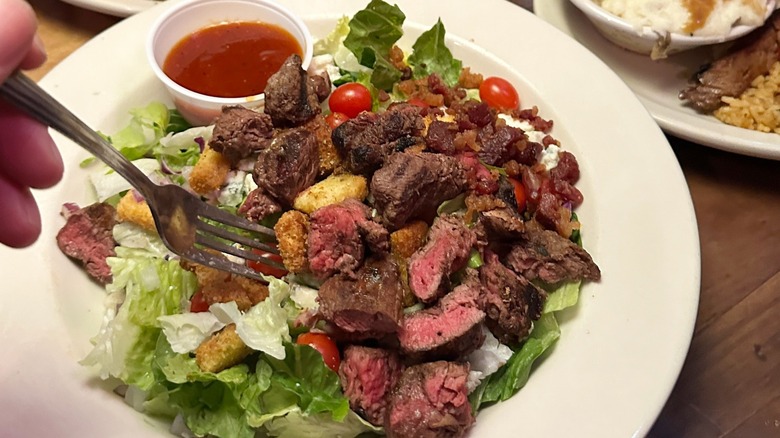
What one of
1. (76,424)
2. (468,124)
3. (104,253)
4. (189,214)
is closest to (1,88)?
(189,214)

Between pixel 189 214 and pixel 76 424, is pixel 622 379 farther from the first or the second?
pixel 76 424

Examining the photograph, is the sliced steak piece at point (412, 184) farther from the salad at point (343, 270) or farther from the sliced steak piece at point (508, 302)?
the sliced steak piece at point (508, 302)

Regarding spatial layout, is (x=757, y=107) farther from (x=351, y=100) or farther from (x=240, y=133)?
(x=240, y=133)

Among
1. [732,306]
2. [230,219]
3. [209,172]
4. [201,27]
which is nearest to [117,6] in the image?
[201,27]

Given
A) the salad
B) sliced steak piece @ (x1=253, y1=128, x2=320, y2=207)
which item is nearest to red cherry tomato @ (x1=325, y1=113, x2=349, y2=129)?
the salad

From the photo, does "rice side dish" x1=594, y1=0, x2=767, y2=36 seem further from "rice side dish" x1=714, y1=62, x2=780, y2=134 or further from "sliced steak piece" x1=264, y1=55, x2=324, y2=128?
"sliced steak piece" x1=264, y1=55, x2=324, y2=128

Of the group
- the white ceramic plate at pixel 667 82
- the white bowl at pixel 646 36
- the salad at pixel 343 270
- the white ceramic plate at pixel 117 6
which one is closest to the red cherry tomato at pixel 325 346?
the salad at pixel 343 270

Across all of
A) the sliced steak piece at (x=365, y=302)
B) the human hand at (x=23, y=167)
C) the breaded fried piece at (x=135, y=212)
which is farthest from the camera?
the breaded fried piece at (x=135, y=212)
